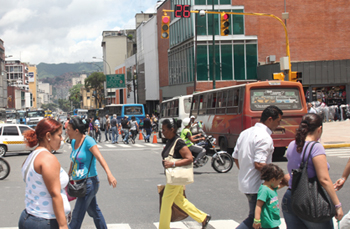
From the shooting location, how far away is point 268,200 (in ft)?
14.6

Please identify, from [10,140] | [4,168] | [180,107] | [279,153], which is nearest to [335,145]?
[279,153]

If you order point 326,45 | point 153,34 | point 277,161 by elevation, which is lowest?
point 277,161

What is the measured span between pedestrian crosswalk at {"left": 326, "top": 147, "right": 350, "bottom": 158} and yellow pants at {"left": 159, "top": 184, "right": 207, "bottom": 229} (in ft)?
36.5

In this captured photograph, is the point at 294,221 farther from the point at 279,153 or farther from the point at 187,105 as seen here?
the point at 187,105

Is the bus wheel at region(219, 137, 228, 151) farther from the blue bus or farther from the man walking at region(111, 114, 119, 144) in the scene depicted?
the blue bus

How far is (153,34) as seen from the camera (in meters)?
61.0

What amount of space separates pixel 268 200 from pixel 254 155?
0.57 metres

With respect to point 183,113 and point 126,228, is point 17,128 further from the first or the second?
point 126,228

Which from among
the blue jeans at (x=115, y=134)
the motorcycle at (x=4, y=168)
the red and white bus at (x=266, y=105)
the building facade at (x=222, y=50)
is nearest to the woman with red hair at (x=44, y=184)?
the motorcycle at (x=4, y=168)

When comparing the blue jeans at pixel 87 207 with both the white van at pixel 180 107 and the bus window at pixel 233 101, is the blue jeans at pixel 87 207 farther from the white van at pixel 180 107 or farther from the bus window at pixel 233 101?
the white van at pixel 180 107

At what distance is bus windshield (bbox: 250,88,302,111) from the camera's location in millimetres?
15328

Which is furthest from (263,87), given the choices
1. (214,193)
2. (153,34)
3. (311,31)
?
(153,34)

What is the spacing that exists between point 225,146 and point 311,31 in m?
28.5

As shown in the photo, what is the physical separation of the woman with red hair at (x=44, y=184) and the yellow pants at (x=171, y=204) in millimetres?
2455
